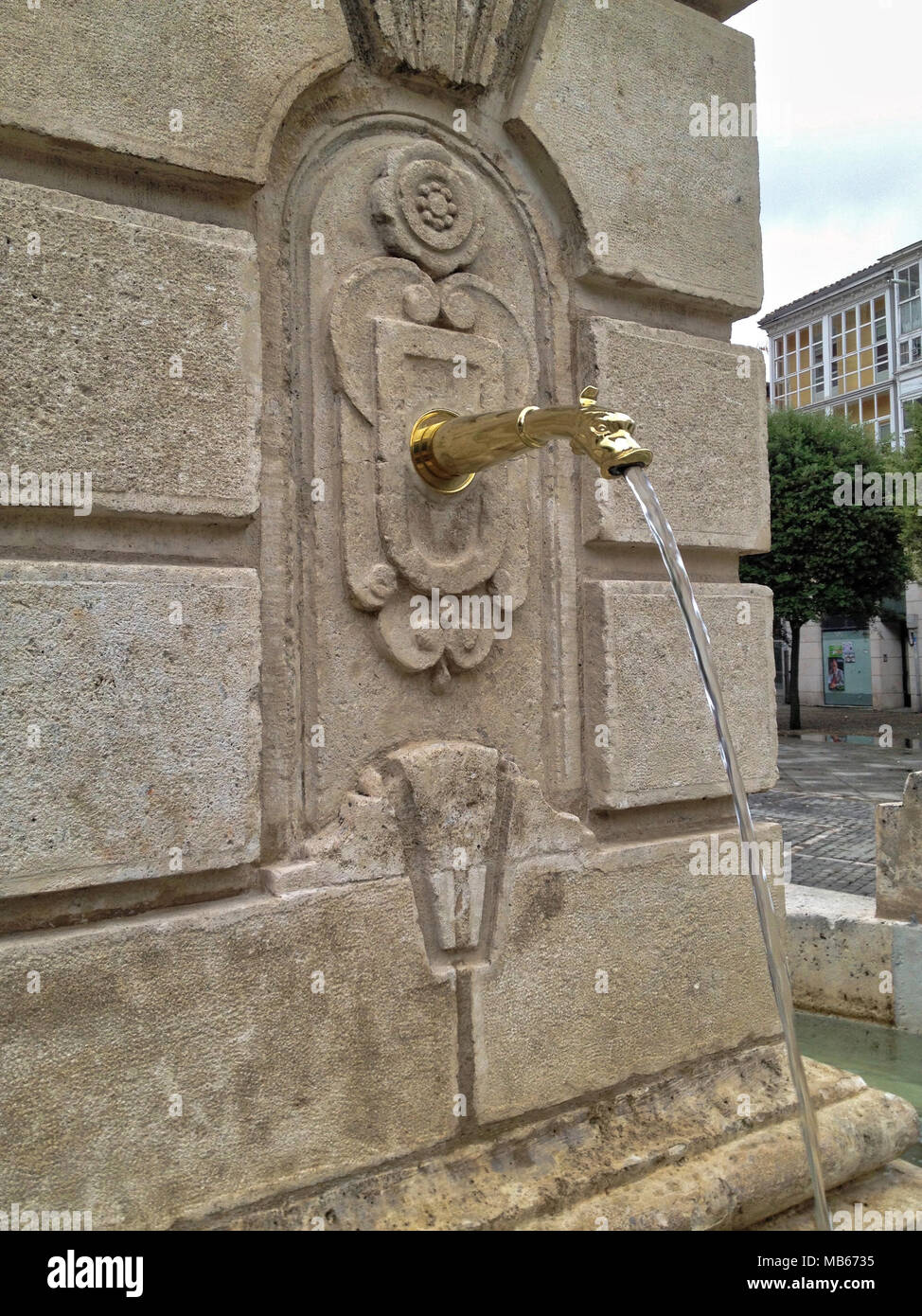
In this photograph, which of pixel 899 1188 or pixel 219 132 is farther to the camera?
pixel 899 1188

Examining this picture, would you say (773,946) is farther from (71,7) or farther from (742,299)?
(71,7)

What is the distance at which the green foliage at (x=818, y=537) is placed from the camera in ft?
78.3

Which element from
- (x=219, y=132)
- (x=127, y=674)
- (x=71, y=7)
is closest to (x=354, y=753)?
(x=127, y=674)

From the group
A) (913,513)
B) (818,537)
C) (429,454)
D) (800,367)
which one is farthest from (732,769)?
(800,367)

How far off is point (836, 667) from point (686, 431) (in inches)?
1277

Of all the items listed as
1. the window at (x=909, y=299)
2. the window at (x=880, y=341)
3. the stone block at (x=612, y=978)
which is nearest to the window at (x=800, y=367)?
the window at (x=880, y=341)

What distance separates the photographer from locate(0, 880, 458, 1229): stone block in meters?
1.77

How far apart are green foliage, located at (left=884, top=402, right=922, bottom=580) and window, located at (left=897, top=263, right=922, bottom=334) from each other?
34.4 ft

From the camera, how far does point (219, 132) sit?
2016 mm

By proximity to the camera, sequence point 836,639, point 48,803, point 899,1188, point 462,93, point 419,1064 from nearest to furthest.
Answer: point 48,803
point 419,1064
point 462,93
point 899,1188
point 836,639

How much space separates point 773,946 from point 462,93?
6.54 ft

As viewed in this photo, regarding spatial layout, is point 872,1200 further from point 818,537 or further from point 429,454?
point 818,537

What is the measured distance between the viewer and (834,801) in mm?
11867

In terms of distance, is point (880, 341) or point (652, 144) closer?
point (652, 144)
